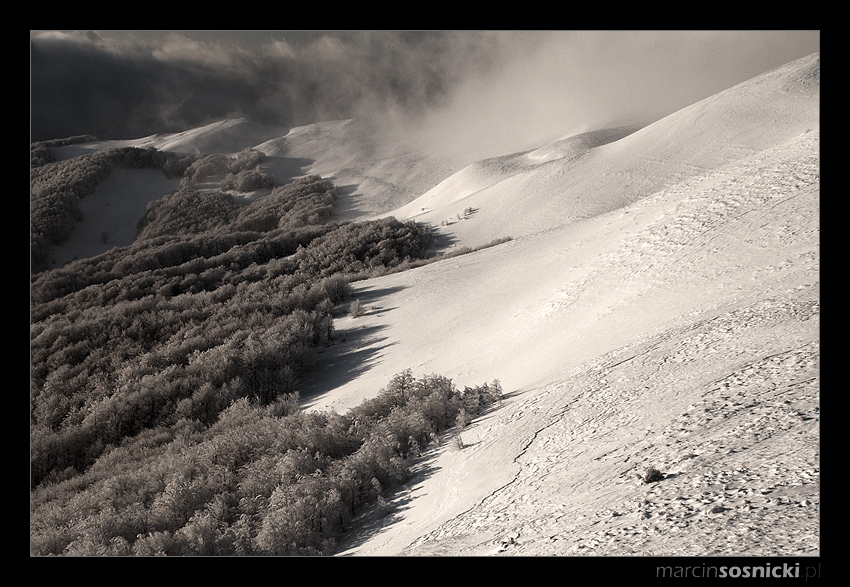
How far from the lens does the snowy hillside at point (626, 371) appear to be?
2.34 metres

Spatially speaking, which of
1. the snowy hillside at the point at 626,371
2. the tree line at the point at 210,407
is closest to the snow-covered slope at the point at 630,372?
the snowy hillside at the point at 626,371

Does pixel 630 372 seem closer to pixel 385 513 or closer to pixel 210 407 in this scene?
pixel 385 513

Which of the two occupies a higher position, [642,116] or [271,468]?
[642,116]

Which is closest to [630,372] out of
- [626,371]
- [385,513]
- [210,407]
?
[626,371]

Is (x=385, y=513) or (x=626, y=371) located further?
(x=626, y=371)

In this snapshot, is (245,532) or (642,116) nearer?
(245,532)

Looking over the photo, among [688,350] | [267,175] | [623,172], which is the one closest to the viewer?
[688,350]

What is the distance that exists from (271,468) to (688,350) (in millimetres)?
3154

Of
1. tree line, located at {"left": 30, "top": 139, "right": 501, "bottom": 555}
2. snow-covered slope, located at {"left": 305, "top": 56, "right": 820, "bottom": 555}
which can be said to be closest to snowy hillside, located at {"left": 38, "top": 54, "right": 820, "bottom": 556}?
snow-covered slope, located at {"left": 305, "top": 56, "right": 820, "bottom": 555}

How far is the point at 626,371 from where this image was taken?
3928mm

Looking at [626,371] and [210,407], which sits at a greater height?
[626,371]

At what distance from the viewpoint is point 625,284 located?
5965 millimetres
